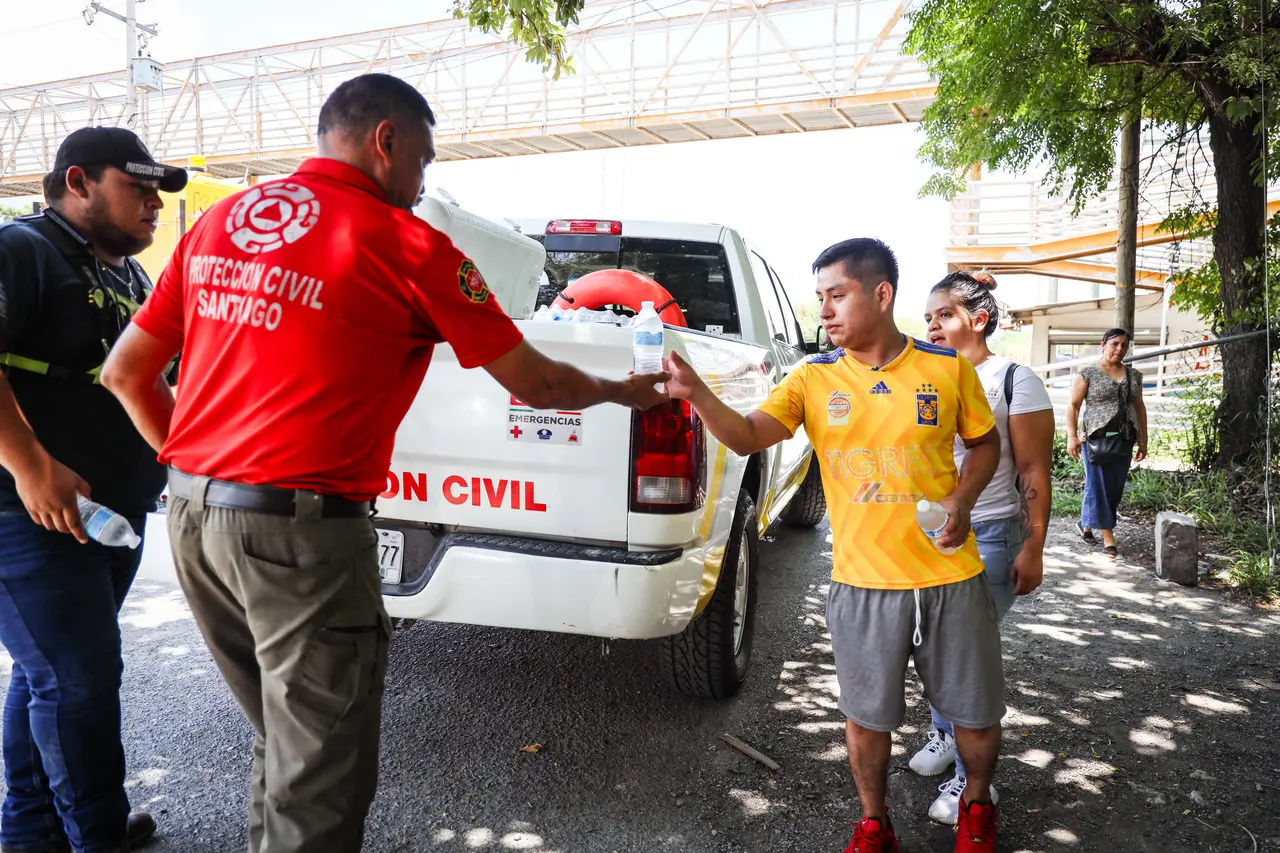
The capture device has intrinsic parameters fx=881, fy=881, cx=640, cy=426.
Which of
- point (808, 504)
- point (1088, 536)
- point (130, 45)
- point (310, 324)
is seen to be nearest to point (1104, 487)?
point (1088, 536)

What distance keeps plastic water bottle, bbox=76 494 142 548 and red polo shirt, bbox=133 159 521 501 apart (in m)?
0.48

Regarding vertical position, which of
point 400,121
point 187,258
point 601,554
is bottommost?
point 601,554

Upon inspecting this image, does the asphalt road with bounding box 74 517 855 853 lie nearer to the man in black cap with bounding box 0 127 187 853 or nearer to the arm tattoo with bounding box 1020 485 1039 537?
the man in black cap with bounding box 0 127 187 853

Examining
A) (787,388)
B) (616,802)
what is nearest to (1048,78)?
(787,388)

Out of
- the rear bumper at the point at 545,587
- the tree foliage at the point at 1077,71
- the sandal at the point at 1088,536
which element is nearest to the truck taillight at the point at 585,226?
the rear bumper at the point at 545,587

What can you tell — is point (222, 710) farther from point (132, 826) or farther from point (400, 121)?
point (400, 121)

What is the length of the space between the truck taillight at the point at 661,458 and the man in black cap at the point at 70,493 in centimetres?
148

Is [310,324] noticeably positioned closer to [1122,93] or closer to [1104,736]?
[1104,736]

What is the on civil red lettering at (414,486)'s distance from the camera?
3021 millimetres

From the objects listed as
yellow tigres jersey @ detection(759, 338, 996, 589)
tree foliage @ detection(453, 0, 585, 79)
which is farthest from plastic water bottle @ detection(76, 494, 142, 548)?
tree foliage @ detection(453, 0, 585, 79)

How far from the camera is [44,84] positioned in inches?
888

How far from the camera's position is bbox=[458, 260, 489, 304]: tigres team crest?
1833mm

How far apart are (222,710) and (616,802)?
5.71 ft

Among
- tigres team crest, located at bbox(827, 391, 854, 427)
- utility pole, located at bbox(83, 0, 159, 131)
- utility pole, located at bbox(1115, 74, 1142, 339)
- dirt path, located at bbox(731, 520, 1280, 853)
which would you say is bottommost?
dirt path, located at bbox(731, 520, 1280, 853)
